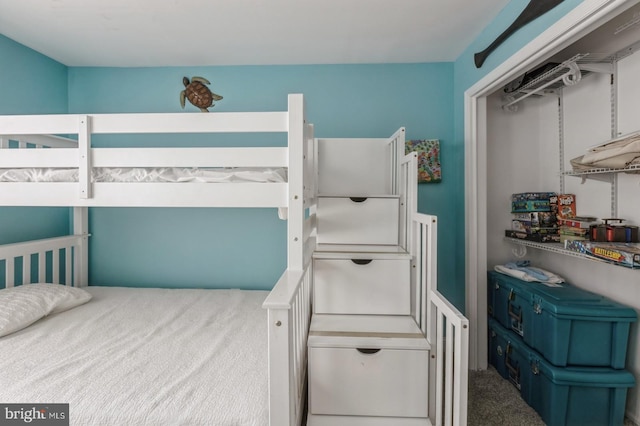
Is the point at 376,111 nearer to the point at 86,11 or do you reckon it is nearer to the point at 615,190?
the point at 615,190

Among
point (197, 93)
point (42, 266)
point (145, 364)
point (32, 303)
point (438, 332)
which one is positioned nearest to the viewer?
point (145, 364)

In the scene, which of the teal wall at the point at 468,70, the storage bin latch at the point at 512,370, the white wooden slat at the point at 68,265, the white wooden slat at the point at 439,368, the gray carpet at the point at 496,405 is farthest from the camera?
the white wooden slat at the point at 68,265

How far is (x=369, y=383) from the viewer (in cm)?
131

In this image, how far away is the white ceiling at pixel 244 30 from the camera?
65.1 inches

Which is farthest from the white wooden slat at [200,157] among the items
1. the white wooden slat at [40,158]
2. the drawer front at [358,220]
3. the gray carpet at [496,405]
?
the gray carpet at [496,405]

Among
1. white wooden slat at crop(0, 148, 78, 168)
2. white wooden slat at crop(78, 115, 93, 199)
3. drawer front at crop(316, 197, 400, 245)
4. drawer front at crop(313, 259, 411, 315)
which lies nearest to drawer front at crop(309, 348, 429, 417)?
drawer front at crop(313, 259, 411, 315)

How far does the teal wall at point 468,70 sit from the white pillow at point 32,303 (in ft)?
8.57

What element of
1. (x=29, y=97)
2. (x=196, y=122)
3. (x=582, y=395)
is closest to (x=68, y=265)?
(x=29, y=97)

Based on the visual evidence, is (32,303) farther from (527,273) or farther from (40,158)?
A: (527,273)

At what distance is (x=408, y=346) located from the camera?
1.30m

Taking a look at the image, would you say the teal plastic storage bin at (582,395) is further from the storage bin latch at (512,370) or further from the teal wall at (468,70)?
the teal wall at (468,70)

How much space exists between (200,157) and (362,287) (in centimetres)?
105
